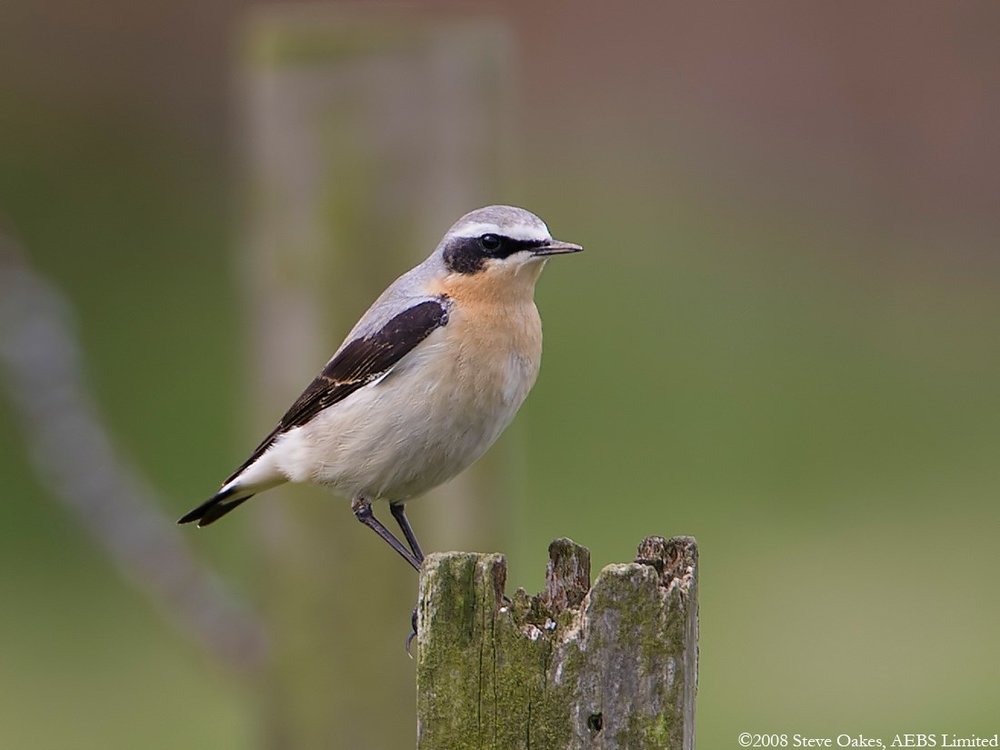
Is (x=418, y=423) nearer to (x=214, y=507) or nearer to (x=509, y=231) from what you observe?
(x=509, y=231)

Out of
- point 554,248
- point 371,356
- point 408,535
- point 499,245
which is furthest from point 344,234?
point 408,535

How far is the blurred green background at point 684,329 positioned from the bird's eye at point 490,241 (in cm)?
176

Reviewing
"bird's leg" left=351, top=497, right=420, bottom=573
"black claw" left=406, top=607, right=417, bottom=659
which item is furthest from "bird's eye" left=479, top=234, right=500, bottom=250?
"black claw" left=406, top=607, right=417, bottom=659

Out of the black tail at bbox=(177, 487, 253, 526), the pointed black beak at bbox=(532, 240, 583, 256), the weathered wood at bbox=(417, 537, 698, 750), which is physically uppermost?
the pointed black beak at bbox=(532, 240, 583, 256)

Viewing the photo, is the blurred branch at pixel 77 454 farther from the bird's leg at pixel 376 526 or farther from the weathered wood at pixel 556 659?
the weathered wood at pixel 556 659

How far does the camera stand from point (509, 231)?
5188 mm

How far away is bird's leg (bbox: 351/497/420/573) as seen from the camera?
5016mm

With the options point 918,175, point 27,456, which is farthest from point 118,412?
point 918,175

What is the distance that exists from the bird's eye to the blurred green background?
1.76 m

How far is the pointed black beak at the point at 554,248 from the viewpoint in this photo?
5.11 m

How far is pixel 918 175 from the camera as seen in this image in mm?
13336

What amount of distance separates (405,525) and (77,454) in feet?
6.26

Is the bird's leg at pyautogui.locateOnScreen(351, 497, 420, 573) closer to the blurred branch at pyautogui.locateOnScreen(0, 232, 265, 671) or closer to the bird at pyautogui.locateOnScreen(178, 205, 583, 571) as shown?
the bird at pyautogui.locateOnScreen(178, 205, 583, 571)

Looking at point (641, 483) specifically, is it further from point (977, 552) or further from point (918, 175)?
point (918, 175)
